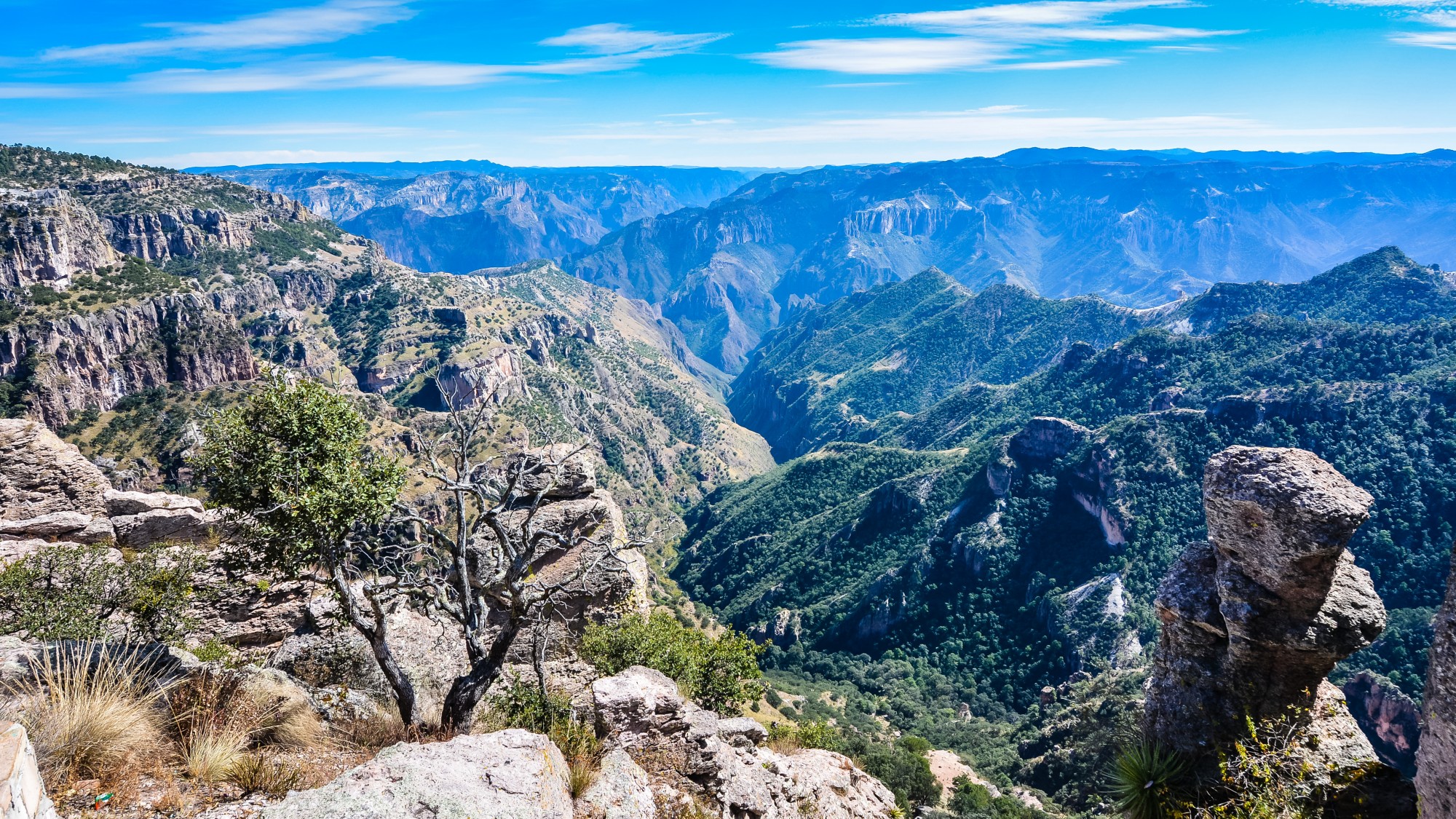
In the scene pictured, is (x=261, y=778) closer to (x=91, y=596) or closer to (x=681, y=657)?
(x=91, y=596)

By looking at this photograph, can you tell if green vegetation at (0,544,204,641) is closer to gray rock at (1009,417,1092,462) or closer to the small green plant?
the small green plant

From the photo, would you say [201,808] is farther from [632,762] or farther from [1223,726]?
[1223,726]

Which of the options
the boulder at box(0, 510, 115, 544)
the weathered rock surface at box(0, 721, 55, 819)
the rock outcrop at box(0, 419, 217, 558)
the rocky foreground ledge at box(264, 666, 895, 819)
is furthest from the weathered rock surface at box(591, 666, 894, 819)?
the boulder at box(0, 510, 115, 544)

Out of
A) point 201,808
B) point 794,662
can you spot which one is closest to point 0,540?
point 201,808

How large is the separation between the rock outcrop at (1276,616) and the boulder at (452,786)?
621 inches

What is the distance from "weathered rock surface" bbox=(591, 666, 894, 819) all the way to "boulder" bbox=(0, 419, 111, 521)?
1017 inches

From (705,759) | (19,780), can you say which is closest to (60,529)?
(19,780)

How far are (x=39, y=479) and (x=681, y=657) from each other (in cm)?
2906

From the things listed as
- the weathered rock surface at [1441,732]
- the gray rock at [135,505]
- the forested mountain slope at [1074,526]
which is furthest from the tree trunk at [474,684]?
the forested mountain slope at [1074,526]

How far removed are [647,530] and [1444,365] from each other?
170m

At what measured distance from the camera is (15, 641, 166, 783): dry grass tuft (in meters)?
11.4

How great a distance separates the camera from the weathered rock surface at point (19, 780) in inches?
298

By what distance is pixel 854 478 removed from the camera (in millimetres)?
177250

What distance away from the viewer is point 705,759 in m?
19.0
